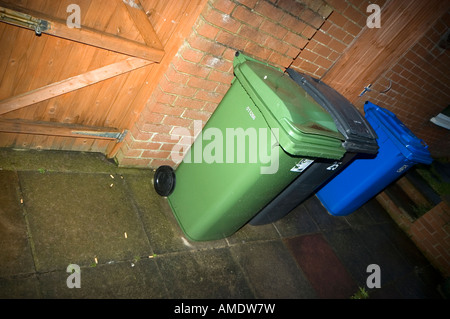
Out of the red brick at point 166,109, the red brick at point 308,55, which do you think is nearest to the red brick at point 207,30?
the red brick at point 166,109

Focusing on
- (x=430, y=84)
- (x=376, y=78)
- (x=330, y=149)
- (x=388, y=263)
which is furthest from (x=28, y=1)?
(x=430, y=84)

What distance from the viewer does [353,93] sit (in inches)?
159

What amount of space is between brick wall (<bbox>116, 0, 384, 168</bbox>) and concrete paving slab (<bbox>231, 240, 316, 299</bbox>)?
146cm

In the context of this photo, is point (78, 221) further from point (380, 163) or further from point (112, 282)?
point (380, 163)

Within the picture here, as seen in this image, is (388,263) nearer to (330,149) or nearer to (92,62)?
(330,149)

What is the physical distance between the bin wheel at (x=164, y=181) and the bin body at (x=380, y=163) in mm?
2573

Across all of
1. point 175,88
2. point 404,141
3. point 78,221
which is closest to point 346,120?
point 404,141

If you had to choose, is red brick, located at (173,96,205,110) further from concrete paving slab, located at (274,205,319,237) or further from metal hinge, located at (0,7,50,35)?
concrete paving slab, located at (274,205,319,237)

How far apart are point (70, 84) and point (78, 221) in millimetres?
1183

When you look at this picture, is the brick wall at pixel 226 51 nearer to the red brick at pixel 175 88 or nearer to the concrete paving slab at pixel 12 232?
the red brick at pixel 175 88

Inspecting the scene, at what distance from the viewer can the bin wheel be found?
2.78m

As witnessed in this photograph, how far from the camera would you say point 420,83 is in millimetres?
4430

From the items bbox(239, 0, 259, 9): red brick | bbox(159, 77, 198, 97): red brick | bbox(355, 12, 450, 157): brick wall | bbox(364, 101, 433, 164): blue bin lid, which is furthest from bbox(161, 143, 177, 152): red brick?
bbox(355, 12, 450, 157): brick wall
